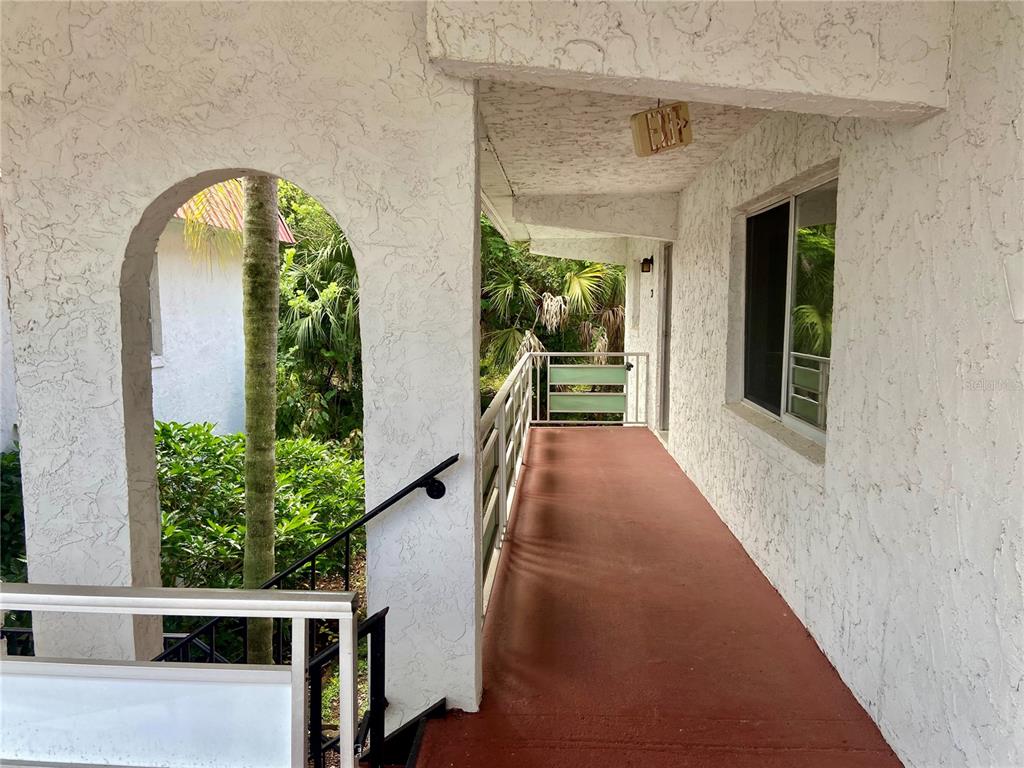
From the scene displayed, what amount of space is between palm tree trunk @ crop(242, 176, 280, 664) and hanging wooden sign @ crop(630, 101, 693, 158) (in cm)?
205

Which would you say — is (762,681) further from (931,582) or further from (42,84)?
(42,84)

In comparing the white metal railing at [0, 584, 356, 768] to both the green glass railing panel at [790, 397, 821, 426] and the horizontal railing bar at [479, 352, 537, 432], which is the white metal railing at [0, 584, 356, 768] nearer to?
the horizontal railing bar at [479, 352, 537, 432]

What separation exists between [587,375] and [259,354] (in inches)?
217

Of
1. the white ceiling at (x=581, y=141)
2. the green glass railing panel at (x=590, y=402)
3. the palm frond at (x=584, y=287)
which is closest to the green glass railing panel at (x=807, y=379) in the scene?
the white ceiling at (x=581, y=141)

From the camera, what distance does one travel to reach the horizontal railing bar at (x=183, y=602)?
59.9 inches

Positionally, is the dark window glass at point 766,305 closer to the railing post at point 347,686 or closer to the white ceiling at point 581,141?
the white ceiling at point 581,141

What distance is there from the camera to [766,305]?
4598mm

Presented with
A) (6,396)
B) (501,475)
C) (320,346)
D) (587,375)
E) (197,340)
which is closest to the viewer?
(501,475)

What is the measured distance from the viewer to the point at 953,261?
84.8 inches

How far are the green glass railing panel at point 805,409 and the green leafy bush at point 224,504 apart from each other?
12.9ft

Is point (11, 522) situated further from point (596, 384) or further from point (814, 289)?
point (596, 384)

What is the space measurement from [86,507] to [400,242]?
1.57 m

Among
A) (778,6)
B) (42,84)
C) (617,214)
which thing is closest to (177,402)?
(617,214)

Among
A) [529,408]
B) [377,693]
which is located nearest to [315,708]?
[377,693]
